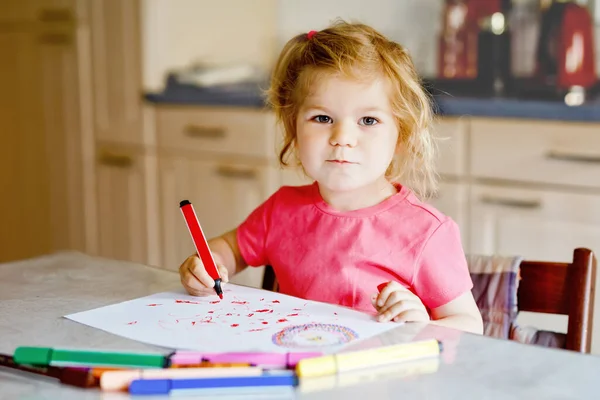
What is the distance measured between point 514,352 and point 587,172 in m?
1.39

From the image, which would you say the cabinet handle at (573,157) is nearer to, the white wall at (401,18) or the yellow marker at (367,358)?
the white wall at (401,18)

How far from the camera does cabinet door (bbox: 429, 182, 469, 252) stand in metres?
2.27

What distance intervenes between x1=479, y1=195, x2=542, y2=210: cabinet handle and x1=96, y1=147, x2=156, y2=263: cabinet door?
1304 mm

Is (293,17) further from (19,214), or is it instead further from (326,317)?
(326,317)

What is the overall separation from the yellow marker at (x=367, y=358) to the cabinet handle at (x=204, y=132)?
6.78ft

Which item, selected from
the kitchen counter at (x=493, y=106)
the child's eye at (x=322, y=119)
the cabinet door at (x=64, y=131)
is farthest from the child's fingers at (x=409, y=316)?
the cabinet door at (x=64, y=131)

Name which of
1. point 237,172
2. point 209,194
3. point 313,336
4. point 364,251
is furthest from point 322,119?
point 209,194

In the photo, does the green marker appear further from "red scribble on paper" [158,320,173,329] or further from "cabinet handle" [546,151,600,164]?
"cabinet handle" [546,151,600,164]

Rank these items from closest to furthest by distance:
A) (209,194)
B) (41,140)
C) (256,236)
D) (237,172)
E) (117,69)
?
(256,236)
(237,172)
(209,194)
(117,69)
(41,140)

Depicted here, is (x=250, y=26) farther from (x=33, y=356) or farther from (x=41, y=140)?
(x=33, y=356)

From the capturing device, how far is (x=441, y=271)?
3.49 ft

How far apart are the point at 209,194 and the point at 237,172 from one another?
166 mm

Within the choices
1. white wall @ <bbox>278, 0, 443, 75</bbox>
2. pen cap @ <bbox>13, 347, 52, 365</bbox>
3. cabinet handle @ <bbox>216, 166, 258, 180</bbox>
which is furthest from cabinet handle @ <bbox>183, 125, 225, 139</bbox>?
pen cap @ <bbox>13, 347, 52, 365</bbox>

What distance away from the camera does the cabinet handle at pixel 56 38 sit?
321 centimetres
